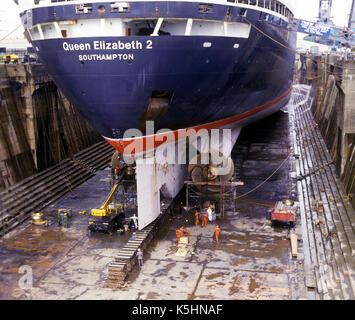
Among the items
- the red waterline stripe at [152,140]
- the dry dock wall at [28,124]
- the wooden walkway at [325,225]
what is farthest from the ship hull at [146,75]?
the wooden walkway at [325,225]

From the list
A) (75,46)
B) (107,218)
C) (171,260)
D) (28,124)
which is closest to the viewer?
(75,46)

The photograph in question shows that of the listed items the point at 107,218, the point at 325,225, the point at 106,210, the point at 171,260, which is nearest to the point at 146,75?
the point at 106,210

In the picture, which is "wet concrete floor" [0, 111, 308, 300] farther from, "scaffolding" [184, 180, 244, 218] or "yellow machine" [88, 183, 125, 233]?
"scaffolding" [184, 180, 244, 218]

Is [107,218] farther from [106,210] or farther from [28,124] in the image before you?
[28,124]

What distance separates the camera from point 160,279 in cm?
1502

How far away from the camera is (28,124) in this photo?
917 inches

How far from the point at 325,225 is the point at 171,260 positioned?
7.31m

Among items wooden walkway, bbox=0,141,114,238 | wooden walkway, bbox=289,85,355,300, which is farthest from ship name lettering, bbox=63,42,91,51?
wooden walkway, bbox=289,85,355,300

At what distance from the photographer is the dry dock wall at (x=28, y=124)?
21781 millimetres

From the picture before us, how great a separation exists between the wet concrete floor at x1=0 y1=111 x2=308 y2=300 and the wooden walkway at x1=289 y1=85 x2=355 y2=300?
0.56 metres

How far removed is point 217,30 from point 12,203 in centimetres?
1301

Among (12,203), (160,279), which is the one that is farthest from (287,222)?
(12,203)

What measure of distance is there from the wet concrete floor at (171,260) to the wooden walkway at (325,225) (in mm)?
561

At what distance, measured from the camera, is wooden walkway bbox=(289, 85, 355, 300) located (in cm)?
1430
